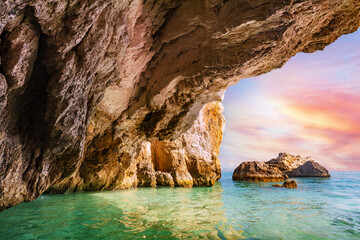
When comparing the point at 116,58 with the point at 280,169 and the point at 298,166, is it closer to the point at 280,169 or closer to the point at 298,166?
the point at 280,169

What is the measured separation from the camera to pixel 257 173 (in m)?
28.5

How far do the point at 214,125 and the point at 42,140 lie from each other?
2224cm

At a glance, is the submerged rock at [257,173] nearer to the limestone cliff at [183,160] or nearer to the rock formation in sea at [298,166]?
the limestone cliff at [183,160]

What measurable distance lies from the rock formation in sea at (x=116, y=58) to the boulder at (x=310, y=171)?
37662 mm

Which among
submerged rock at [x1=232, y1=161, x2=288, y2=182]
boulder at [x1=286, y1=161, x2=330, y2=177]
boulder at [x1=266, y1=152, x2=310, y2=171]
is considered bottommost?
submerged rock at [x1=232, y1=161, x2=288, y2=182]

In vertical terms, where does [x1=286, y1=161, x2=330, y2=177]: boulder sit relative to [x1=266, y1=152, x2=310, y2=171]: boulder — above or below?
below

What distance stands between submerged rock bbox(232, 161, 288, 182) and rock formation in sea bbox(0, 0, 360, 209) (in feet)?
72.8

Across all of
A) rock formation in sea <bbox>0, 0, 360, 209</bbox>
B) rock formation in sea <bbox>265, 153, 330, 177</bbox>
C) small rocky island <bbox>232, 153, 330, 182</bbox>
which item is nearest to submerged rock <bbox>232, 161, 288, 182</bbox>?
small rocky island <bbox>232, 153, 330, 182</bbox>

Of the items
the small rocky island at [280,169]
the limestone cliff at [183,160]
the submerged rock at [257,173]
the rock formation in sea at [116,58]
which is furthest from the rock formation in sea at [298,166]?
the rock formation in sea at [116,58]

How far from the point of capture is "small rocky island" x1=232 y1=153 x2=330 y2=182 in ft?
91.5

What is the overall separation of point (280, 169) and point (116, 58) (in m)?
41.5

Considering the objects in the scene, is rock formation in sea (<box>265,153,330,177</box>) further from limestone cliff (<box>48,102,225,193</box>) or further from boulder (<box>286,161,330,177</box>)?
limestone cliff (<box>48,102,225,193</box>)

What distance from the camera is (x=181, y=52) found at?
7152 mm

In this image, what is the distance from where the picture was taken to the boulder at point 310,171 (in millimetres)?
38603
